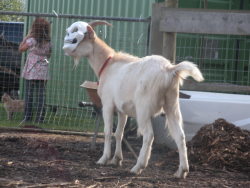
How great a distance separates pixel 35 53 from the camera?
10.9 meters

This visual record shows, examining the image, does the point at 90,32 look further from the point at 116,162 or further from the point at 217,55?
the point at 217,55

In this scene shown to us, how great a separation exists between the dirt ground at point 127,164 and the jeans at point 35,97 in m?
2.45

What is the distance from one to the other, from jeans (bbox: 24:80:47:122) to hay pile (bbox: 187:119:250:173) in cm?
438

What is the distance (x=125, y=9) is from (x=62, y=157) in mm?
6087

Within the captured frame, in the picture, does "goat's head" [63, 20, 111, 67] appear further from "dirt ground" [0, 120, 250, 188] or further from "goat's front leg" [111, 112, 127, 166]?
"dirt ground" [0, 120, 250, 188]

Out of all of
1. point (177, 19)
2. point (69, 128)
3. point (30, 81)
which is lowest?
point (69, 128)

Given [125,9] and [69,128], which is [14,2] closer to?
[125,9]

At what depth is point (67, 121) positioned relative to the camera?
1138 centimetres

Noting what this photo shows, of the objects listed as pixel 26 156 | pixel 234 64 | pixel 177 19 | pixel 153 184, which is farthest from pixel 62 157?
pixel 234 64

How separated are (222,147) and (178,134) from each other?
0.95m

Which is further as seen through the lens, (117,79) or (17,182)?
(117,79)

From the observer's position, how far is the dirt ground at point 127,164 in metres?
5.60

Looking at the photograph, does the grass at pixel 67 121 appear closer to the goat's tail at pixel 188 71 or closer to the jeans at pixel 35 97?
the jeans at pixel 35 97

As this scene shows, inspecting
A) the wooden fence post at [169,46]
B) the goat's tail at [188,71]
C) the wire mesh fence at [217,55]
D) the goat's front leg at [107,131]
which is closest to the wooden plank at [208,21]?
the wooden fence post at [169,46]
